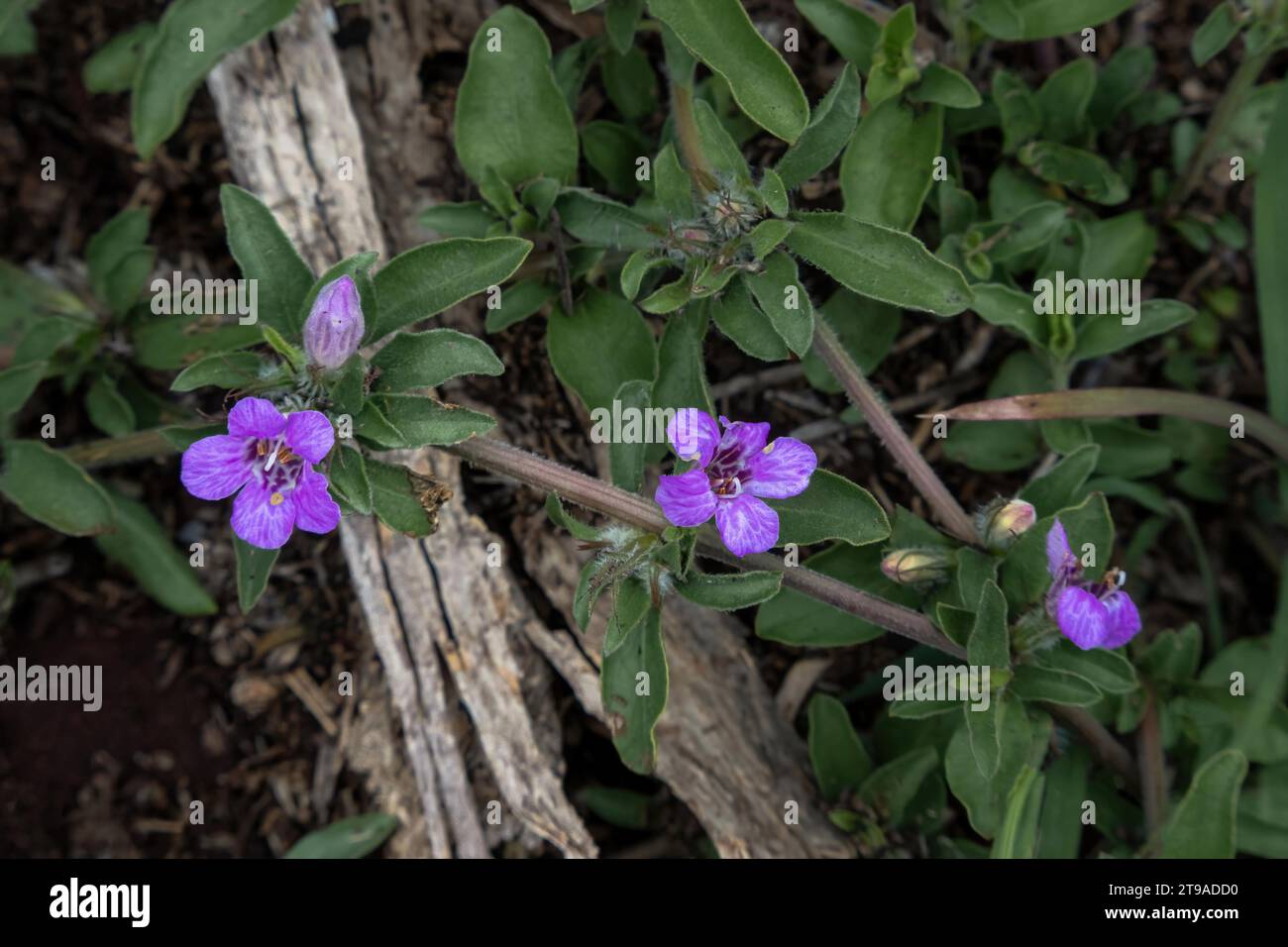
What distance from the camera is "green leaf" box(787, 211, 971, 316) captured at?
143 inches

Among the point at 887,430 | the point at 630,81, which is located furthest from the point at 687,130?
the point at 887,430

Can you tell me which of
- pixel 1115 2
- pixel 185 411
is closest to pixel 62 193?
pixel 185 411

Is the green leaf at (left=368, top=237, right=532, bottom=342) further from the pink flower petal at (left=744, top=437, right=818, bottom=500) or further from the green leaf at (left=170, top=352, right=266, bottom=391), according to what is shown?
the pink flower petal at (left=744, top=437, right=818, bottom=500)

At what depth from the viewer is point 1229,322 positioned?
5.29m

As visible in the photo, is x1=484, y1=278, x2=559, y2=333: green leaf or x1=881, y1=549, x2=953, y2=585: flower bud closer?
x1=881, y1=549, x2=953, y2=585: flower bud

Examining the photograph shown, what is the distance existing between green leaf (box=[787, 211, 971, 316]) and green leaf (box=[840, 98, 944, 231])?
594mm

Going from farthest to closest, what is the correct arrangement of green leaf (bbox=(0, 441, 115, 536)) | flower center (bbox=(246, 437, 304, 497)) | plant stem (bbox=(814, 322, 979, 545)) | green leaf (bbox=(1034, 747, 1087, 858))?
green leaf (bbox=(0, 441, 115, 536)) → green leaf (bbox=(1034, 747, 1087, 858)) → plant stem (bbox=(814, 322, 979, 545)) → flower center (bbox=(246, 437, 304, 497))

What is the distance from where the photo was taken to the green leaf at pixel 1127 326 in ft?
14.5

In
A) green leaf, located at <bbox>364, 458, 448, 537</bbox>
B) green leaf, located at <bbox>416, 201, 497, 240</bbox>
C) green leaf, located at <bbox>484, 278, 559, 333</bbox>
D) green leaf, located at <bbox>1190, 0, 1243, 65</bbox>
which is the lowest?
green leaf, located at <bbox>364, 458, 448, 537</bbox>

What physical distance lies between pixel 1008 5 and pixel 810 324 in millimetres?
1653

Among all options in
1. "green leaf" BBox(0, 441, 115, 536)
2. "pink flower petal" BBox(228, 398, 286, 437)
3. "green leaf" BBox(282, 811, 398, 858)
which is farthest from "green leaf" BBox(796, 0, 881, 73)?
"green leaf" BBox(282, 811, 398, 858)

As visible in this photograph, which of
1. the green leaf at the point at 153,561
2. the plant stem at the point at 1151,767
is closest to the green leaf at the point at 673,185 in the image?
the plant stem at the point at 1151,767

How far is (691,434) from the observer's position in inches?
133
